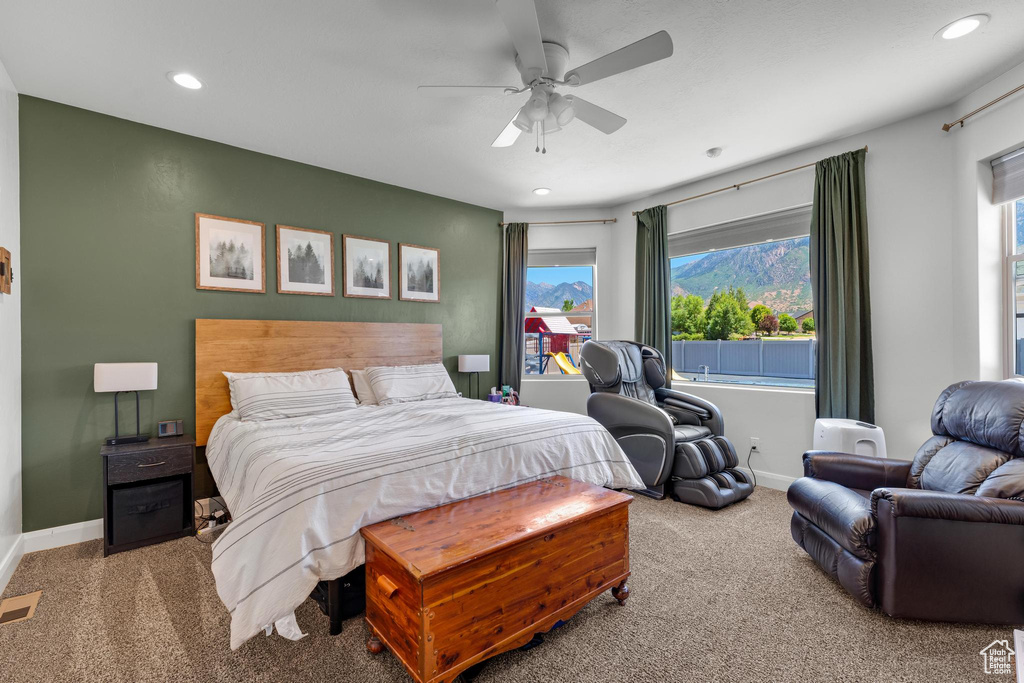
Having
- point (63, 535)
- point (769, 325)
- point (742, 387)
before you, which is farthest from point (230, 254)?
point (769, 325)

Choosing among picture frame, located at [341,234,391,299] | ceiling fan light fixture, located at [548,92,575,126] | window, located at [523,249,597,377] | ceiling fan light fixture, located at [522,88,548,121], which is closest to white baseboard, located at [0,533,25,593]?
picture frame, located at [341,234,391,299]

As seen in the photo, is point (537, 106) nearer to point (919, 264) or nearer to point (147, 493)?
point (919, 264)

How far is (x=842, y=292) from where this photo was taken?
11.5 ft

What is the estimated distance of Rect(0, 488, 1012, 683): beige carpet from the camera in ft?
5.51

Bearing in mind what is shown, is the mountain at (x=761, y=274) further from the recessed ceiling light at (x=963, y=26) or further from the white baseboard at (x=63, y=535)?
the white baseboard at (x=63, y=535)

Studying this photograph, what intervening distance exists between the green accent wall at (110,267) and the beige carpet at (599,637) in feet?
2.68

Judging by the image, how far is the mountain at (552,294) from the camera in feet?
18.2

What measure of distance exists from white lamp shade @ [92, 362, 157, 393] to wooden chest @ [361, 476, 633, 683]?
6.73 ft

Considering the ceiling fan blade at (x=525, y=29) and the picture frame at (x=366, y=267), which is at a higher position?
the ceiling fan blade at (x=525, y=29)

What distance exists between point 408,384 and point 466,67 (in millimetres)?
2414

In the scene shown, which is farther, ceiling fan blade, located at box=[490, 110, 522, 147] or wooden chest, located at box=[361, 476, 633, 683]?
ceiling fan blade, located at box=[490, 110, 522, 147]

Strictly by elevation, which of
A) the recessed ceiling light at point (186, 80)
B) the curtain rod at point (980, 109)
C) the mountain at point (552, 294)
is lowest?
the mountain at point (552, 294)

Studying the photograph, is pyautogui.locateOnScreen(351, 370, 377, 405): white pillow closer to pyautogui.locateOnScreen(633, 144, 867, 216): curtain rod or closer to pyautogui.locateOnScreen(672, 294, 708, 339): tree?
pyautogui.locateOnScreen(672, 294, 708, 339): tree

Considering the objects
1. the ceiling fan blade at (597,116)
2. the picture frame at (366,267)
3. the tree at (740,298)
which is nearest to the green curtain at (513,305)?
the picture frame at (366,267)
